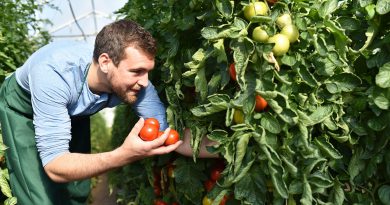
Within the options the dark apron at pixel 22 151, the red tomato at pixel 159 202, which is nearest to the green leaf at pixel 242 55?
the red tomato at pixel 159 202

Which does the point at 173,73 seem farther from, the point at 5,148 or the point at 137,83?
the point at 5,148

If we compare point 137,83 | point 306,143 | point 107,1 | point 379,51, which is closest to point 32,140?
point 137,83

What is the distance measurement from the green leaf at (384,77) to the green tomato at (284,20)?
27 cm

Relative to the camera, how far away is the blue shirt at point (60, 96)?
185 cm

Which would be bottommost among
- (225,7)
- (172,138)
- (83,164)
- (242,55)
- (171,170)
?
(171,170)

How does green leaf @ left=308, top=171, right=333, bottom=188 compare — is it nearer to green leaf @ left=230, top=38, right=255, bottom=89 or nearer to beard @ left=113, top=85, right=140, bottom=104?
green leaf @ left=230, top=38, right=255, bottom=89

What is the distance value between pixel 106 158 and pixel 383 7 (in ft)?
3.41

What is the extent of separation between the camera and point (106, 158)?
1717 millimetres

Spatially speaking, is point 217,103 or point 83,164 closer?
point 217,103

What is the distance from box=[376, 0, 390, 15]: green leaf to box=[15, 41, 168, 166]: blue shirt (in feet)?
3.20

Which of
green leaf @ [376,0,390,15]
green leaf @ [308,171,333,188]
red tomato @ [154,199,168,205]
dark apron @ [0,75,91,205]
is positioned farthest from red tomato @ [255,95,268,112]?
dark apron @ [0,75,91,205]

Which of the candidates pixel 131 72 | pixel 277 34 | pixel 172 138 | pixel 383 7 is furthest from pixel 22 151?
pixel 383 7

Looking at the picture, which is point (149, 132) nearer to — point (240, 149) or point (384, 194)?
point (240, 149)

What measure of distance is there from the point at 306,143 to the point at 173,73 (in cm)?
62
